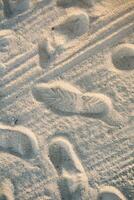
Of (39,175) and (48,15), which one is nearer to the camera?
(39,175)

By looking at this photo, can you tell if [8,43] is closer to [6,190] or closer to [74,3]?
[74,3]

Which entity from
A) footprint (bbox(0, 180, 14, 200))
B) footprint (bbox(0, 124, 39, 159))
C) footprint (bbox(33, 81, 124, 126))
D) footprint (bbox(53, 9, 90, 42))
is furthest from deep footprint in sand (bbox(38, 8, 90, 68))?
footprint (bbox(0, 180, 14, 200))

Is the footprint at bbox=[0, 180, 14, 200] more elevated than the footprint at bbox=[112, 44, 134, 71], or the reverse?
the footprint at bbox=[112, 44, 134, 71]

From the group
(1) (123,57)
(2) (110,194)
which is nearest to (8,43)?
(1) (123,57)

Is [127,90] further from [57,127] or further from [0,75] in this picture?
[0,75]

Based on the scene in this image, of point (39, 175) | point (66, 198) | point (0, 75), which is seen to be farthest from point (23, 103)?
point (66, 198)

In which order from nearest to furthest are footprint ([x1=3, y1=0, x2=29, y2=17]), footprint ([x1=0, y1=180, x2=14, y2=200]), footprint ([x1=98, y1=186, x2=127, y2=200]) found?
footprint ([x1=98, y1=186, x2=127, y2=200]) < footprint ([x1=0, y1=180, x2=14, y2=200]) < footprint ([x1=3, y1=0, x2=29, y2=17])

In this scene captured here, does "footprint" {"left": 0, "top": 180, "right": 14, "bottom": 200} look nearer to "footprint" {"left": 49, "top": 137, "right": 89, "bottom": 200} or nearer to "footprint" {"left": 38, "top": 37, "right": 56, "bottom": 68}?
"footprint" {"left": 49, "top": 137, "right": 89, "bottom": 200}
